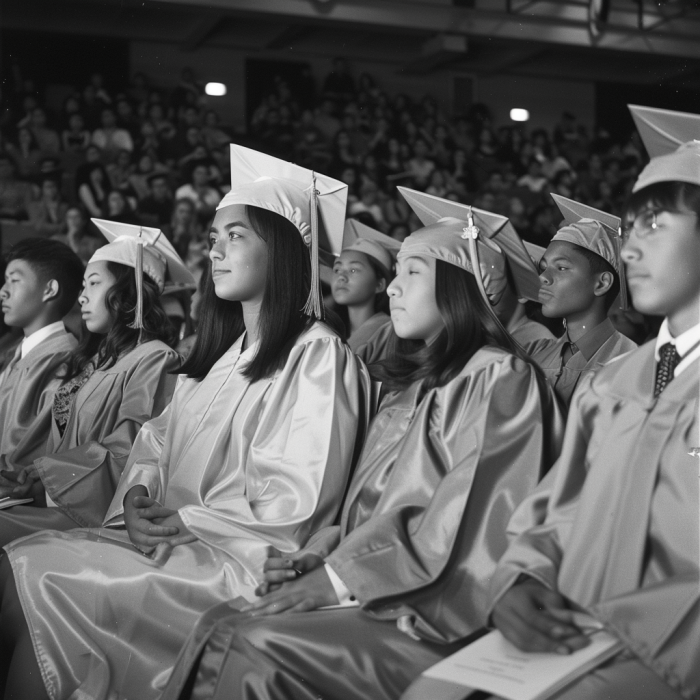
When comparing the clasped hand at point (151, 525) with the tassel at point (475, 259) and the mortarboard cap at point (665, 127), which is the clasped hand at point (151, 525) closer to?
the tassel at point (475, 259)

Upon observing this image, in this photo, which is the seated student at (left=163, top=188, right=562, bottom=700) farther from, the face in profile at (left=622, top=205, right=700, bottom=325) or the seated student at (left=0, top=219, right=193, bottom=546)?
the seated student at (left=0, top=219, right=193, bottom=546)

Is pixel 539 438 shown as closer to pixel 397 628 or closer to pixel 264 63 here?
pixel 397 628

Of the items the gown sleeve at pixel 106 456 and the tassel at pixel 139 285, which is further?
the tassel at pixel 139 285

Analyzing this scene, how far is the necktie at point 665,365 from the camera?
1.60 m

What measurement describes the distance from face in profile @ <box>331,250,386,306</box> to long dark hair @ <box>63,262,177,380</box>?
1.10 metres

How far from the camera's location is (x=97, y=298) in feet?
11.6

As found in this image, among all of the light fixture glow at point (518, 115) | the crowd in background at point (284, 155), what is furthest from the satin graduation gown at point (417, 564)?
the light fixture glow at point (518, 115)

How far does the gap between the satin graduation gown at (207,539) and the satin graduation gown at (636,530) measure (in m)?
0.75

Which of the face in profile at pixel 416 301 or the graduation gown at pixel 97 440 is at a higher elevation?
the face in profile at pixel 416 301

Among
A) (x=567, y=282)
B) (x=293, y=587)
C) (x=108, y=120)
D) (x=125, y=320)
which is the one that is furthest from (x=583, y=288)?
(x=108, y=120)

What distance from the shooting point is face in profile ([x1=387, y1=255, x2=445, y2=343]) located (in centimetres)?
231

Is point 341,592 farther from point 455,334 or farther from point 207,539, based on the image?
point 455,334

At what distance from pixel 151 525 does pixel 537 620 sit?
1.19 m

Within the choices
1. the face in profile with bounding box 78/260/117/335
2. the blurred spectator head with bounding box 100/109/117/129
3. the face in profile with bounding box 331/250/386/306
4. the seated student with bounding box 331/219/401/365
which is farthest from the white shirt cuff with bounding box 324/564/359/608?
the blurred spectator head with bounding box 100/109/117/129
